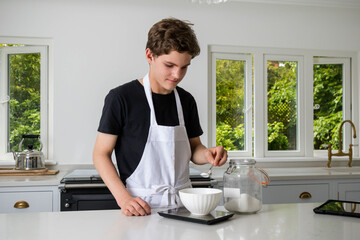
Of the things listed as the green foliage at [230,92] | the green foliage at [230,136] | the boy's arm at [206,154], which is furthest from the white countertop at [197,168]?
the boy's arm at [206,154]

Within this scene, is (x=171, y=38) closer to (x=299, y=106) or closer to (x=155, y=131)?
(x=155, y=131)

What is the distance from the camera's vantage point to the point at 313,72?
3.71 metres

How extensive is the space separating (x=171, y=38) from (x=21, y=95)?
226 cm

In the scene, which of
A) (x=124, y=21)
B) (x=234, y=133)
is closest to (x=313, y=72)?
(x=234, y=133)

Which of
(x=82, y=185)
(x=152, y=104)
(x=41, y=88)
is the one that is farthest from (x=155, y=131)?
(x=41, y=88)

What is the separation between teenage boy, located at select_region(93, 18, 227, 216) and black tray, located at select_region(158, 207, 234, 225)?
0.18 meters

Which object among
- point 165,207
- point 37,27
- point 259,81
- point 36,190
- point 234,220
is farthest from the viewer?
point 259,81

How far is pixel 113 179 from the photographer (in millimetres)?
1461

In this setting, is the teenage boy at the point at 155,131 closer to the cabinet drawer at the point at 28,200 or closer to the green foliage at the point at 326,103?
the cabinet drawer at the point at 28,200

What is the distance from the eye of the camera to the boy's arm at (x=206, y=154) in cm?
147

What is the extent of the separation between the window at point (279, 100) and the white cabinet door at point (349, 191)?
671 millimetres

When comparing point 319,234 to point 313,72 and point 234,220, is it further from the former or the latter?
point 313,72

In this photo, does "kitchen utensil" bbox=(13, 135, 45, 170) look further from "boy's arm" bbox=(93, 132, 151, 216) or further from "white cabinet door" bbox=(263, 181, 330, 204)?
"white cabinet door" bbox=(263, 181, 330, 204)

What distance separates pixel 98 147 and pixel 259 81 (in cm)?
236
